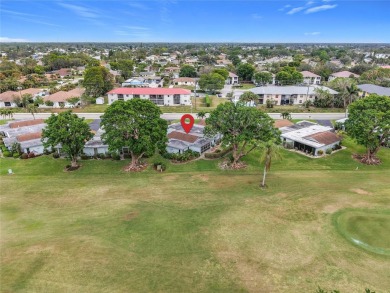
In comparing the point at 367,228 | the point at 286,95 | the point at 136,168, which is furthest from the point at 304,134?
the point at 286,95

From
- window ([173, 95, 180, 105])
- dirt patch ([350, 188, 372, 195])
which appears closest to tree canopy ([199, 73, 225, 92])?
window ([173, 95, 180, 105])

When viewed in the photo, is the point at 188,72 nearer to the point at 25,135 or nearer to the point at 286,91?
the point at 286,91

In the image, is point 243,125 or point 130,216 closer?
point 130,216

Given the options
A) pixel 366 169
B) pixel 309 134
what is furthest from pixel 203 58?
pixel 366 169

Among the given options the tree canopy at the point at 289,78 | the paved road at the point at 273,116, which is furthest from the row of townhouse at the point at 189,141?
the tree canopy at the point at 289,78

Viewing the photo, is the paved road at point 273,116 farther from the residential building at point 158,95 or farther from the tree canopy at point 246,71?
the tree canopy at point 246,71
